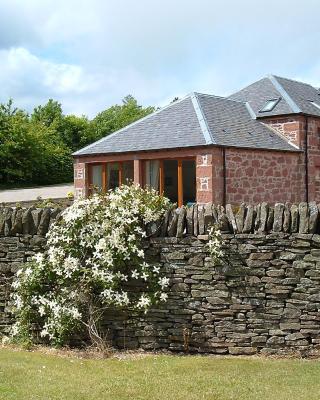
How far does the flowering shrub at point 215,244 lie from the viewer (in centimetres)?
904

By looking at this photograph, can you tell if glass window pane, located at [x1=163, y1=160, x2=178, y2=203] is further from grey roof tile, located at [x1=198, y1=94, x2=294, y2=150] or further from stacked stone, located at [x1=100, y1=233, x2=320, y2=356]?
stacked stone, located at [x1=100, y1=233, x2=320, y2=356]

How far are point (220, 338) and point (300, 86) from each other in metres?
21.7

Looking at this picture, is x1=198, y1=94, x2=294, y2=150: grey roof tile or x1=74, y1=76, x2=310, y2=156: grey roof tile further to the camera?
x1=198, y1=94, x2=294, y2=150: grey roof tile

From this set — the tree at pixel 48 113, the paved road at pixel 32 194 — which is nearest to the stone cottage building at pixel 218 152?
the paved road at pixel 32 194

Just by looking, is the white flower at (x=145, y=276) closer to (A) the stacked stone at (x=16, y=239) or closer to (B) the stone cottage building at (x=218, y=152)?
(A) the stacked stone at (x=16, y=239)

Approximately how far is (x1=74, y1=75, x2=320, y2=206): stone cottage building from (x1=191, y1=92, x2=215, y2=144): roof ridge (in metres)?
0.03

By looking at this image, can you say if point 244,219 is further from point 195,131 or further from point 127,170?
point 127,170

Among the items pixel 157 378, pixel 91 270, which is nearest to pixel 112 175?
pixel 91 270

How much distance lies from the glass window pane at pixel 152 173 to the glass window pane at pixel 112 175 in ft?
4.67

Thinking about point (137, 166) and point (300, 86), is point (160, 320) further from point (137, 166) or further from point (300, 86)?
point (300, 86)

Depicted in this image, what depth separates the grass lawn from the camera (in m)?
6.91

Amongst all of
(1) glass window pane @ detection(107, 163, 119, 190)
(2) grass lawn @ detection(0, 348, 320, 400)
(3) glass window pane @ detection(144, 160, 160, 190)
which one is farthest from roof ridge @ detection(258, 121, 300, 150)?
(2) grass lawn @ detection(0, 348, 320, 400)

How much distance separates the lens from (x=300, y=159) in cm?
2456

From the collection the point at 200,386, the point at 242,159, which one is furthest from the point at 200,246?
the point at 242,159
